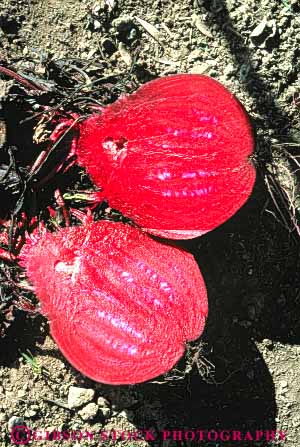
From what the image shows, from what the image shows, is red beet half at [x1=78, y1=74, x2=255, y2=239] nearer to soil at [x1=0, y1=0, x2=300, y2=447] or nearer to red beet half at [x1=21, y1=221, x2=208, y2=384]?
red beet half at [x1=21, y1=221, x2=208, y2=384]

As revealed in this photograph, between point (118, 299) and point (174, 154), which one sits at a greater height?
point (174, 154)

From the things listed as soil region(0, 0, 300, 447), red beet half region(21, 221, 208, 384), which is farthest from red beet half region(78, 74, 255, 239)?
soil region(0, 0, 300, 447)

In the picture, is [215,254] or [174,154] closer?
[174,154]

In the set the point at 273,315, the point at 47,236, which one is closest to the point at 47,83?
the point at 47,236

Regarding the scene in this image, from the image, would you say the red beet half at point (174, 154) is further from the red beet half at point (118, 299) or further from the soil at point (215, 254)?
the soil at point (215, 254)
